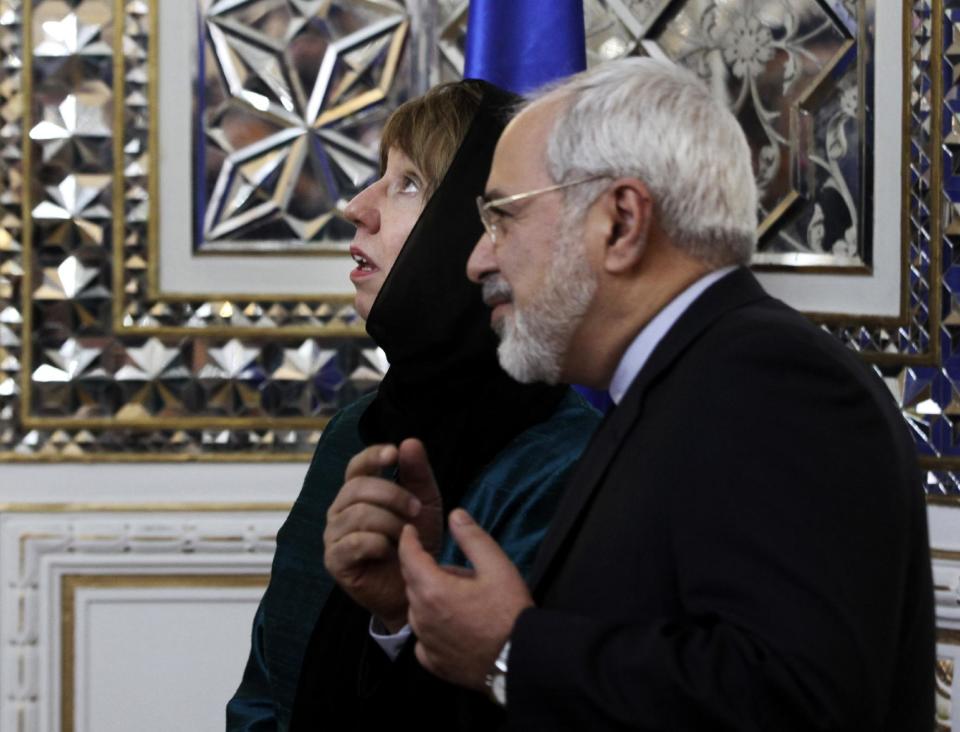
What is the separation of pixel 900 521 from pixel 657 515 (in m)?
0.19

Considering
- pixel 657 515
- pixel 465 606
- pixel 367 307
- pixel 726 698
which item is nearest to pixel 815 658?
pixel 726 698

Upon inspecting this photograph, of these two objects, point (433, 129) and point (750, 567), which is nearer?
point (750, 567)

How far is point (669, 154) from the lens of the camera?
4.09 feet

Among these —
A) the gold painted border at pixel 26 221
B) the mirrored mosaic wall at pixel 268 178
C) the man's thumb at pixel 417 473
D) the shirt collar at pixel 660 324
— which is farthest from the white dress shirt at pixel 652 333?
the gold painted border at pixel 26 221

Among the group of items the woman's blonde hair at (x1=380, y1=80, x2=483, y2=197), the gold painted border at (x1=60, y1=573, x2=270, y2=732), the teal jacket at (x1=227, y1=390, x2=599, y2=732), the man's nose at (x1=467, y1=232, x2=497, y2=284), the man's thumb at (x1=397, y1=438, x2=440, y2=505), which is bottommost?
the gold painted border at (x1=60, y1=573, x2=270, y2=732)

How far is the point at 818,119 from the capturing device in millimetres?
3156

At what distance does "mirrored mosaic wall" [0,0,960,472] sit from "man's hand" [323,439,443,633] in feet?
5.40

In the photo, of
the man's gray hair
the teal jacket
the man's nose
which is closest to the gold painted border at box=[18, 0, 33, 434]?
the teal jacket

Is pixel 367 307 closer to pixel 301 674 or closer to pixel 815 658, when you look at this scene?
pixel 301 674

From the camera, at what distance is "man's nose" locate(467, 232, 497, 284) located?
4.60ft

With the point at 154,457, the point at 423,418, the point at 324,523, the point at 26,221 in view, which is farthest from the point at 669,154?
the point at 26,221

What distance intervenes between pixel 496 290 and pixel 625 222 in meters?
0.20

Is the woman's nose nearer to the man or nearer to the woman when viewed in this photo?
the woman

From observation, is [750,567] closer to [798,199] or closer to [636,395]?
[636,395]
